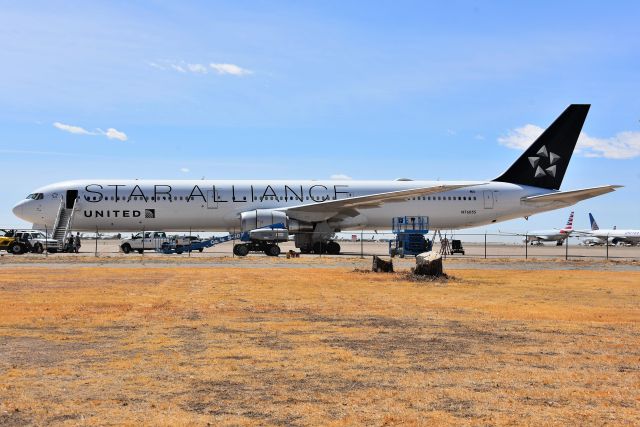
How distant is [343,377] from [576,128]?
1655 inches

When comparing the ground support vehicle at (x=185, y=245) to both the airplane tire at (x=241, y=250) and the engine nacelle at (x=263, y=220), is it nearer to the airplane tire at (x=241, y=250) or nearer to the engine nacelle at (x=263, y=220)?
the engine nacelle at (x=263, y=220)

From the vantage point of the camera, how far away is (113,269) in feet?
81.0

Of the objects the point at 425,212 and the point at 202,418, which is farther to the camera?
the point at 425,212

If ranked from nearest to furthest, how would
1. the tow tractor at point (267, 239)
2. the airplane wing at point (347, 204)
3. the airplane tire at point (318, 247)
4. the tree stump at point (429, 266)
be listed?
the tree stump at point (429, 266), the tow tractor at point (267, 239), the airplane wing at point (347, 204), the airplane tire at point (318, 247)

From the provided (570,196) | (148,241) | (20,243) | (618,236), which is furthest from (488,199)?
(618,236)

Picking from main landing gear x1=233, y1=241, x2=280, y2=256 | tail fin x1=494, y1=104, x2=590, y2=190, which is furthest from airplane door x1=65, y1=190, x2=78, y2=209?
tail fin x1=494, y1=104, x2=590, y2=190

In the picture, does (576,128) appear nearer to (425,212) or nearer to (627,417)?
(425,212)

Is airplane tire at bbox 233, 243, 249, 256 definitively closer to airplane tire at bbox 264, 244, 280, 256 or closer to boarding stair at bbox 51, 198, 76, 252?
airplane tire at bbox 264, 244, 280, 256

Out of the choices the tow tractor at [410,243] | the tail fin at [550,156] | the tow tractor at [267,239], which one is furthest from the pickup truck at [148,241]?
the tail fin at [550,156]

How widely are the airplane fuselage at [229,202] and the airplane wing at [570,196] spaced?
0.34m

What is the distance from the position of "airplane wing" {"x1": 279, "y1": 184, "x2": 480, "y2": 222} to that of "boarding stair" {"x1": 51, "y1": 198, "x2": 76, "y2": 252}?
11603 mm

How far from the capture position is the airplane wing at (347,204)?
39.2 meters

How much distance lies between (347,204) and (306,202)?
337 centimetres

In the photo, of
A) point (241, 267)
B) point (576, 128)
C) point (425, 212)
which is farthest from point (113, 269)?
point (576, 128)
